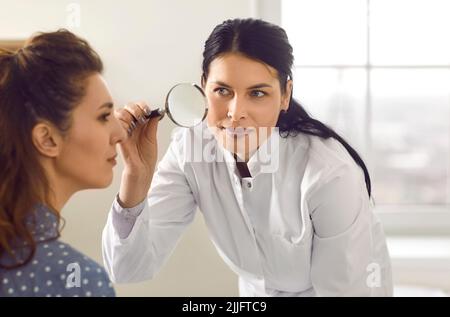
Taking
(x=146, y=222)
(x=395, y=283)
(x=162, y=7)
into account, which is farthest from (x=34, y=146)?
(x=395, y=283)

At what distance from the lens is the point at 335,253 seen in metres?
1.08

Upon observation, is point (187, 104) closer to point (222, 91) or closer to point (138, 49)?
point (222, 91)

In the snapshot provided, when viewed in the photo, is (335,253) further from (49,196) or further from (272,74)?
(49,196)

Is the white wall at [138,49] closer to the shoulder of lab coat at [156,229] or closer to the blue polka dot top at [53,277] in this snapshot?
the shoulder of lab coat at [156,229]

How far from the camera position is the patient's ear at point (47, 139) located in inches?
30.9

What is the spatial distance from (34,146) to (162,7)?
0.75 m

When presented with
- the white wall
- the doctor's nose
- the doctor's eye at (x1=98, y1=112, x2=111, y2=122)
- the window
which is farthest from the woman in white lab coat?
the window

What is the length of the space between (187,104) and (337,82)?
2.99 feet

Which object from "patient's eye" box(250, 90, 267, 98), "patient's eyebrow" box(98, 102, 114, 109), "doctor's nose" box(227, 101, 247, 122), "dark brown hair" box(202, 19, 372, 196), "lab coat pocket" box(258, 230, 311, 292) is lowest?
"lab coat pocket" box(258, 230, 311, 292)

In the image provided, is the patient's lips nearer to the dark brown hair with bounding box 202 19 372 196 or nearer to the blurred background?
the dark brown hair with bounding box 202 19 372 196

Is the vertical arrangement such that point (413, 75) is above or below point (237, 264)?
above

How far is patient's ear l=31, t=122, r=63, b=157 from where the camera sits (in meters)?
0.78

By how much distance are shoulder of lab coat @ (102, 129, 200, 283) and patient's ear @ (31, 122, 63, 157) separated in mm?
288

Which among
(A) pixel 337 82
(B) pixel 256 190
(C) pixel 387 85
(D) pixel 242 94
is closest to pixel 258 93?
(D) pixel 242 94
